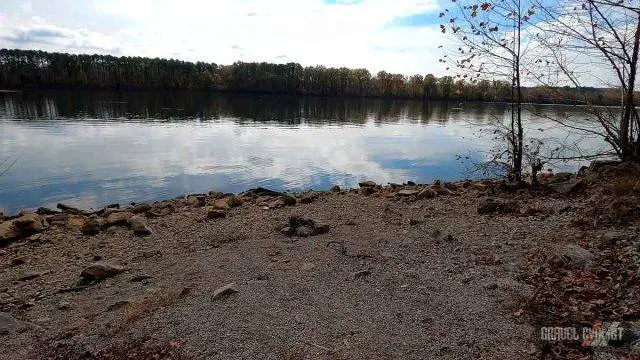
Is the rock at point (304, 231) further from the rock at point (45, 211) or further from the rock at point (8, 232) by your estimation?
the rock at point (45, 211)

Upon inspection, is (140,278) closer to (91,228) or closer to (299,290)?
(299,290)

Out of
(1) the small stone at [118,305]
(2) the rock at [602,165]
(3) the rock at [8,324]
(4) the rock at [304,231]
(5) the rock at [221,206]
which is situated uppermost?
(2) the rock at [602,165]

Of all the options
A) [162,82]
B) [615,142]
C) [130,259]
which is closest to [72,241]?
[130,259]

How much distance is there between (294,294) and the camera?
5.85 metres

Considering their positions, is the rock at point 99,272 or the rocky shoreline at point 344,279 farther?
the rock at point 99,272

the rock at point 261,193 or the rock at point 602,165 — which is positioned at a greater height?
the rock at point 602,165

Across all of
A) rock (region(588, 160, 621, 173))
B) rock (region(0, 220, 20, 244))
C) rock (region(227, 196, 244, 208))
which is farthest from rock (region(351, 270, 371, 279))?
rock (region(0, 220, 20, 244))

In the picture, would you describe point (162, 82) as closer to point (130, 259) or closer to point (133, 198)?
point (133, 198)

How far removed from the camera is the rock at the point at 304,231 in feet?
27.9

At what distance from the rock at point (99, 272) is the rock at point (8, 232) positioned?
410 cm

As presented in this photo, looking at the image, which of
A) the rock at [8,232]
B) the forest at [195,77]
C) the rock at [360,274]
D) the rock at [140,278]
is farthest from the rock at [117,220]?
the forest at [195,77]

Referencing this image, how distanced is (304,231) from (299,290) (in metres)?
2.66

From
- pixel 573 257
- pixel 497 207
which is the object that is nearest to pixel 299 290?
pixel 573 257

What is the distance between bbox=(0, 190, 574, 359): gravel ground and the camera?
462 centimetres
